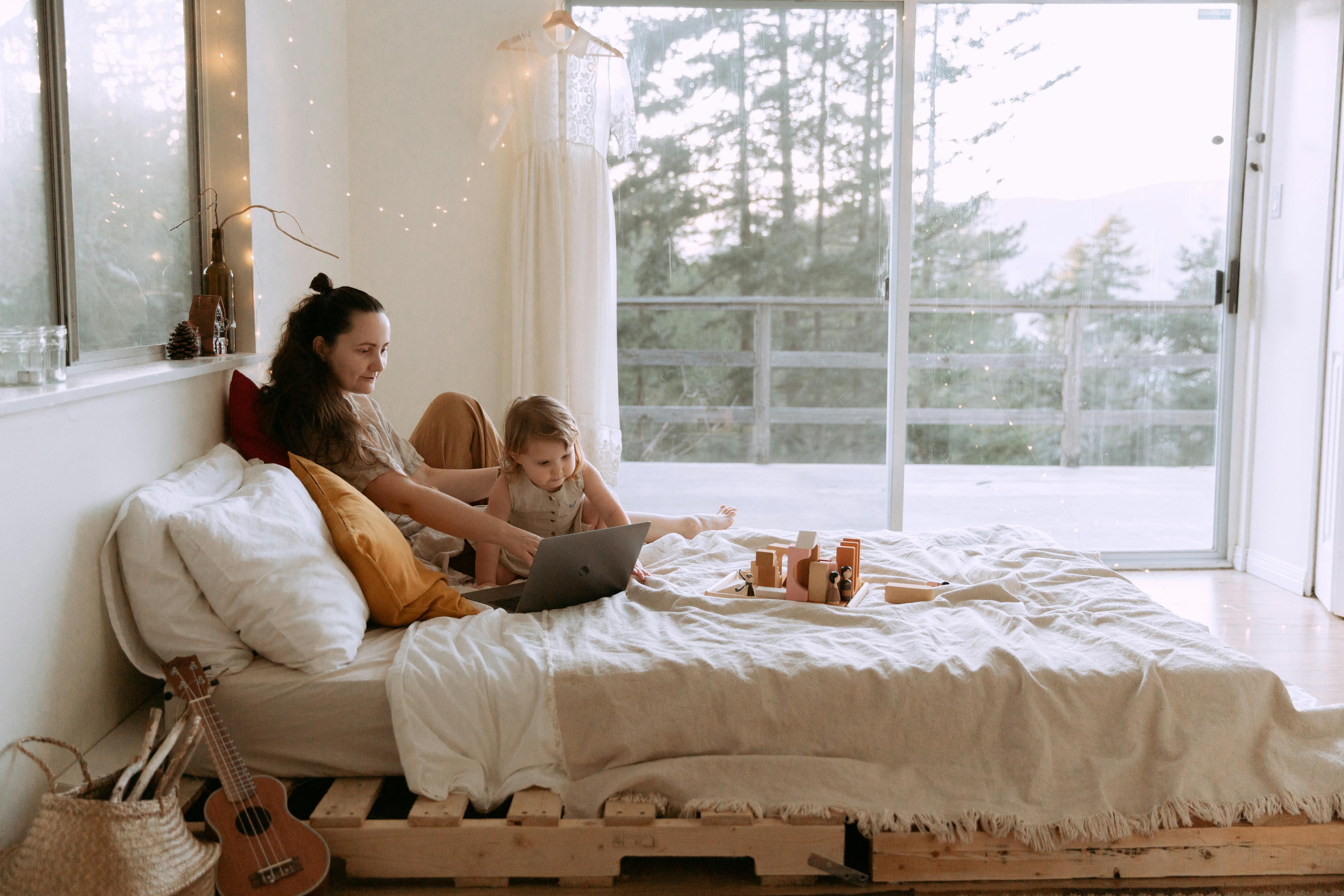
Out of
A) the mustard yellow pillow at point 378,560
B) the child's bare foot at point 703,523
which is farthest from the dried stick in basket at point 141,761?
the child's bare foot at point 703,523

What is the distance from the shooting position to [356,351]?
2.37 metres

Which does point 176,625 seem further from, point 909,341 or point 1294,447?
point 1294,447

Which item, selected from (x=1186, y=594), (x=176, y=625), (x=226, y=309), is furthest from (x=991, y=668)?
(x=1186, y=594)

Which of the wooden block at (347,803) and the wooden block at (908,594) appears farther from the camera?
the wooden block at (908,594)

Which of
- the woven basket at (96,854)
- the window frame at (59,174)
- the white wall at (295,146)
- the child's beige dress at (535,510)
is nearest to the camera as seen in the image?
the woven basket at (96,854)

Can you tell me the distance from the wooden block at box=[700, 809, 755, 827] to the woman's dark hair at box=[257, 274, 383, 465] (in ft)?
3.80

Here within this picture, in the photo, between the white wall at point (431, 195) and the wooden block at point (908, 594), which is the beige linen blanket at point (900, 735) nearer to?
the wooden block at point (908, 594)

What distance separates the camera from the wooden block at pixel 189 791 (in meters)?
1.63

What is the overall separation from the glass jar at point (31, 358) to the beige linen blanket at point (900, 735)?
72 cm

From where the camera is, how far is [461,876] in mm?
1645

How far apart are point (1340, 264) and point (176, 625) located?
12.0ft

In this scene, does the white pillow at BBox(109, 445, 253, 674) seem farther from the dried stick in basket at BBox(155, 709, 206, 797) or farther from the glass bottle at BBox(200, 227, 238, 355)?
the glass bottle at BBox(200, 227, 238, 355)

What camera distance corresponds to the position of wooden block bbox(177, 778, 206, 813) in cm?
163

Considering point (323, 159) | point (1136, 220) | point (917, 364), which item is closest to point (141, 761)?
point (323, 159)
